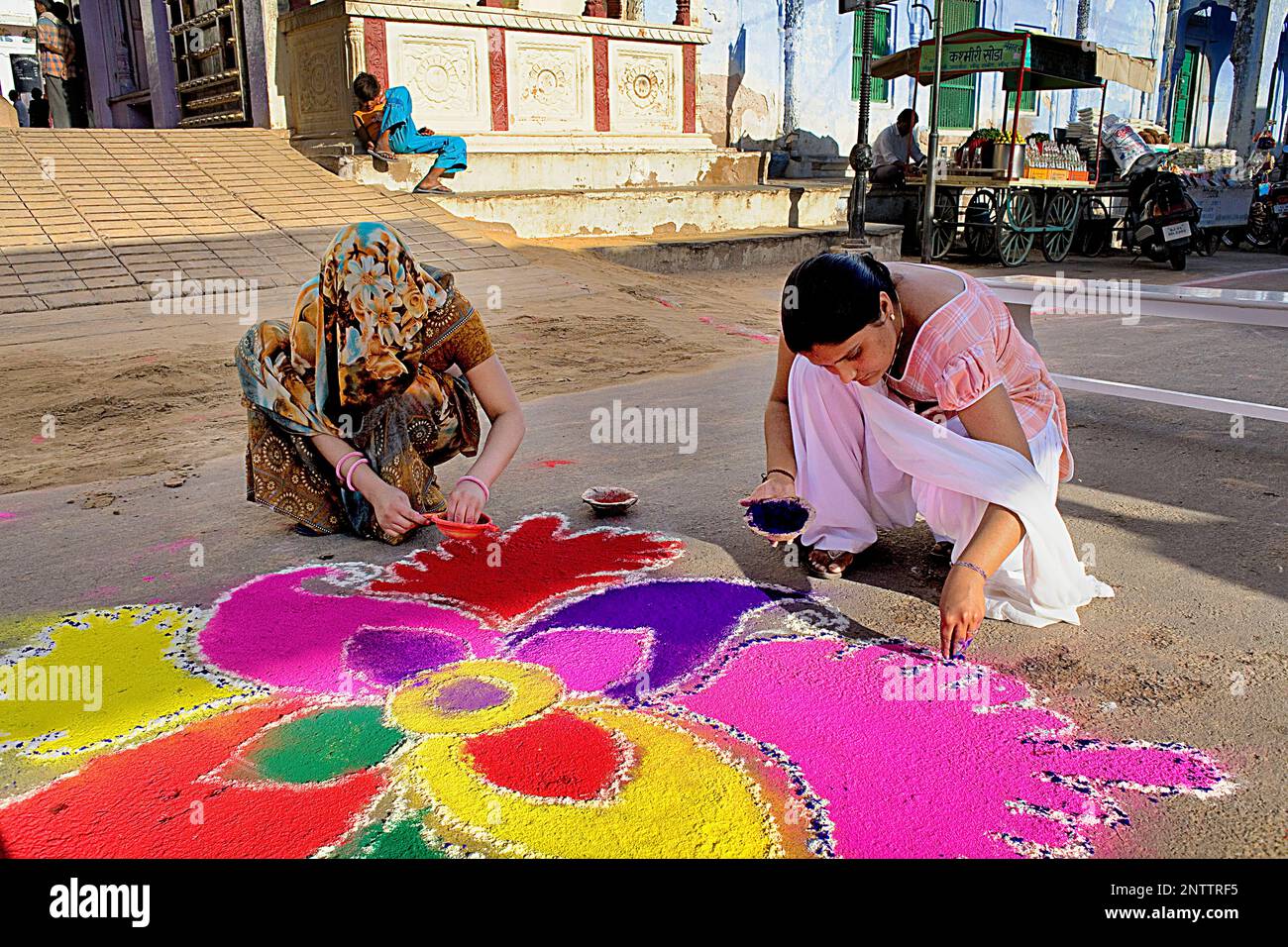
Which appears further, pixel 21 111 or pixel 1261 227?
pixel 21 111

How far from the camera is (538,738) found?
1.82 m

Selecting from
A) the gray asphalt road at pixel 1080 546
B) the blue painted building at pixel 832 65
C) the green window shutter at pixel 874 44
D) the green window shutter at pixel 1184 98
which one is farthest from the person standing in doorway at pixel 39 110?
the green window shutter at pixel 1184 98

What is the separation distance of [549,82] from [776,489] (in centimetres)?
833

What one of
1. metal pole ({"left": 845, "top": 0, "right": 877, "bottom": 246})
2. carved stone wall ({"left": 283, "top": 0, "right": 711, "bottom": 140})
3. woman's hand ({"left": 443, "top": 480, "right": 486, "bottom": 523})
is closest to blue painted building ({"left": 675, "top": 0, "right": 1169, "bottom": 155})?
carved stone wall ({"left": 283, "top": 0, "right": 711, "bottom": 140})

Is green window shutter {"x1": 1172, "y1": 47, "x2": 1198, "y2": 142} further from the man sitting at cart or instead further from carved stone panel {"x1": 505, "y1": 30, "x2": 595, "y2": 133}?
carved stone panel {"x1": 505, "y1": 30, "x2": 595, "y2": 133}

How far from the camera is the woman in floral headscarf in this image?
8.25 feet

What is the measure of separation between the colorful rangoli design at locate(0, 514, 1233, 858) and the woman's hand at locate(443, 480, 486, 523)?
22 cm

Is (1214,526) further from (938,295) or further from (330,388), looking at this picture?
(330,388)

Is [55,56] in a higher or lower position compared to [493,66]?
higher

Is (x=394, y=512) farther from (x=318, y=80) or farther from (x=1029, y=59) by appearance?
(x=1029, y=59)

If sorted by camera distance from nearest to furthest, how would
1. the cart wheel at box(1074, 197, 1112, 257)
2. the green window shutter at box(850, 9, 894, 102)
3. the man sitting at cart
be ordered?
the man sitting at cart
the cart wheel at box(1074, 197, 1112, 257)
the green window shutter at box(850, 9, 894, 102)

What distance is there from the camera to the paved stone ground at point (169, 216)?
20.4 feet

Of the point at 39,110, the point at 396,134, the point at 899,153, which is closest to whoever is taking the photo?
the point at 396,134

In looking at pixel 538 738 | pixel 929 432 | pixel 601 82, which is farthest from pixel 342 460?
pixel 601 82
